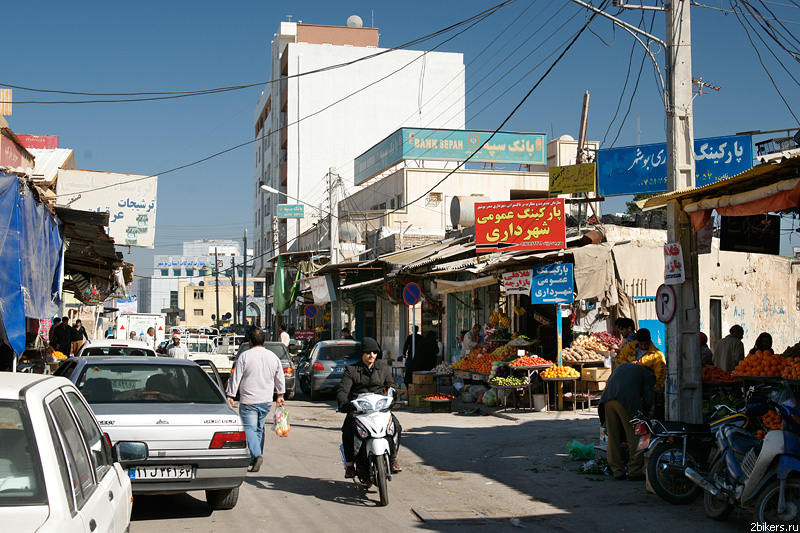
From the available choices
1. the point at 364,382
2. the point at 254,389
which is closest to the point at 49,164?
the point at 254,389

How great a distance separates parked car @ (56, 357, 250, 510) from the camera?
6980 millimetres

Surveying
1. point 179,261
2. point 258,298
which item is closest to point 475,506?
point 258,298

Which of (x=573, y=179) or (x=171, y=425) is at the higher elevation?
(x=573, y=179)

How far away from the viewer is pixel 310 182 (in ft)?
187

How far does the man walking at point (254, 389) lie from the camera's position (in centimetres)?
938

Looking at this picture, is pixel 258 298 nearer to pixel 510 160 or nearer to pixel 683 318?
pixel 510 160

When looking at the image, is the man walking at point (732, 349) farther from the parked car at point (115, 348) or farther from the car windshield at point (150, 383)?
the parked car at point (115, 348)

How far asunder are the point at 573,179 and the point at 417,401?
6.49m

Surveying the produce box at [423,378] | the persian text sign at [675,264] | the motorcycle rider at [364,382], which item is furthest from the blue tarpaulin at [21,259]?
the produce box at [423,378]

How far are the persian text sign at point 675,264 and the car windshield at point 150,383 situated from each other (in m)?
5.45

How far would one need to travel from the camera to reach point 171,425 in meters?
7.09

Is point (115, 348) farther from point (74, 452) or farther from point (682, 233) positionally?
point (74, 452)

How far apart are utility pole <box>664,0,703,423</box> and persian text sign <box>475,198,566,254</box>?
5886mm

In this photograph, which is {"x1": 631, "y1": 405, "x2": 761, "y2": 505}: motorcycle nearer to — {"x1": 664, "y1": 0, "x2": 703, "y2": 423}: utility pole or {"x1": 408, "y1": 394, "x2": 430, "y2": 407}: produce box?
{"x1": 664, "y1": 0, "x2": 703, "y2": 423}: utility pole
